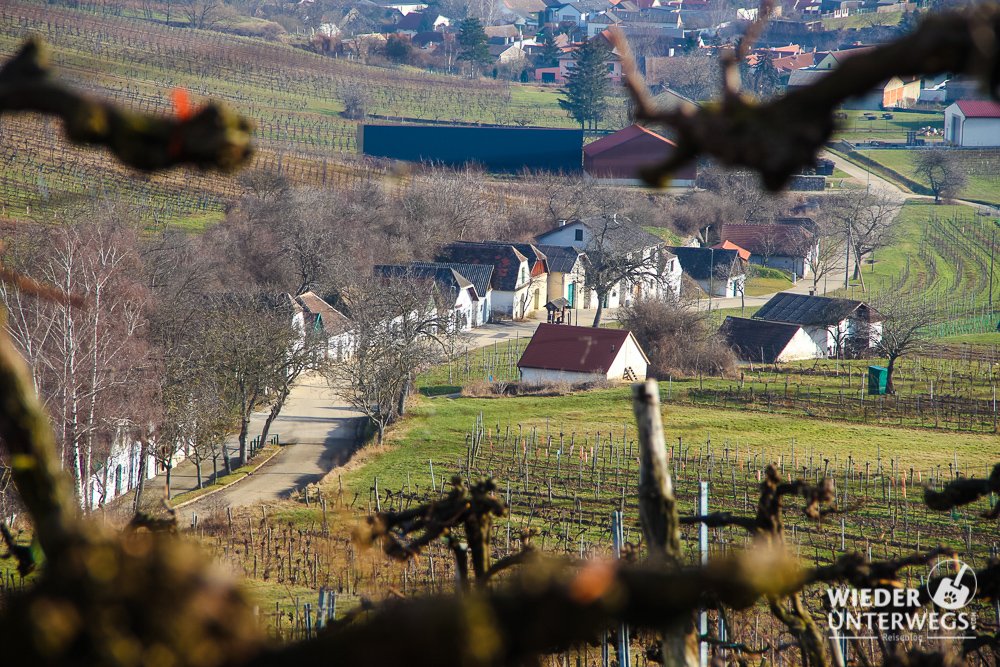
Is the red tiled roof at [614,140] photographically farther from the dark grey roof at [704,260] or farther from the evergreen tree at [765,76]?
the evergreen tree at [765,76]

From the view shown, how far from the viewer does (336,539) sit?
796 inches

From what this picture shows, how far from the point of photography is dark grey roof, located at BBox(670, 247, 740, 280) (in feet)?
193

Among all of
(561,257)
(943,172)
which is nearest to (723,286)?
(561,257)

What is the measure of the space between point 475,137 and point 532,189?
24.9ft

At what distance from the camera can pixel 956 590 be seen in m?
4.22

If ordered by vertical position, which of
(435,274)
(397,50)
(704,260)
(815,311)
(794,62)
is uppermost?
(794,62)

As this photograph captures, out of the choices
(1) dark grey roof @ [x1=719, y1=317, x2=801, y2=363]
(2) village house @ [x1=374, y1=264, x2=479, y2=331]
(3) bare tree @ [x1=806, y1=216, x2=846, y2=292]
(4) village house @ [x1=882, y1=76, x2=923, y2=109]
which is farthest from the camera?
(4) village house @ [x1=882, y1=76, x2=923, y2=109]

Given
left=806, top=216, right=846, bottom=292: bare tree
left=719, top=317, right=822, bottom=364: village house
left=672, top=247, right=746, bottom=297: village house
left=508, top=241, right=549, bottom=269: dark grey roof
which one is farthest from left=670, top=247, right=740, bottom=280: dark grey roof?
left=719, top=317, right=822, bottom=364: village house

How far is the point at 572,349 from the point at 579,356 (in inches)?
33.0

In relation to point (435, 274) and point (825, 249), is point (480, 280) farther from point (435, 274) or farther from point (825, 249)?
point (825, 249)

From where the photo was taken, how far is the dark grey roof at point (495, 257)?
50688 millimetres

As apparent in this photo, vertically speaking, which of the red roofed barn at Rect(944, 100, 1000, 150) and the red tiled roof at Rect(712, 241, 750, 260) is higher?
the red roofed barn at Rect(944, 100, 1000, 150)

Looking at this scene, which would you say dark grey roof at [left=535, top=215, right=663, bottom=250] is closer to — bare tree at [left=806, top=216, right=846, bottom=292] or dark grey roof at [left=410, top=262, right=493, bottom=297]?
dark grey roof at [left=410, top=262, right=493, bottom=297]

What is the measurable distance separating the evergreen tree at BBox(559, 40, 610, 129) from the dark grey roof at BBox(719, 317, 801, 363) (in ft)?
187
